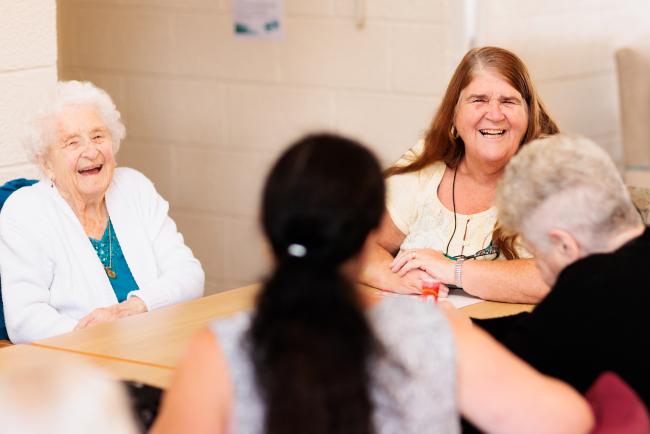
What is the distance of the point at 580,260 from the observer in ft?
6.50

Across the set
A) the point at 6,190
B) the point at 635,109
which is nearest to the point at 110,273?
the point at 6,190

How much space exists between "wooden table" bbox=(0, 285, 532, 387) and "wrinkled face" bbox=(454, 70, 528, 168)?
463 millimetres

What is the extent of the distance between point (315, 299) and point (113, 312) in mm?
1488

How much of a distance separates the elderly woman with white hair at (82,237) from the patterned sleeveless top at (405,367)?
1389 millimetres

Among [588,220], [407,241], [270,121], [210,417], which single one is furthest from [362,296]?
[270,121]

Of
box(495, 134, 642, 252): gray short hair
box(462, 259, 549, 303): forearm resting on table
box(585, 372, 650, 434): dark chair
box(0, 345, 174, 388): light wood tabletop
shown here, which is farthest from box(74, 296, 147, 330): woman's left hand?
box(585, 372, 650, 434): dark chair

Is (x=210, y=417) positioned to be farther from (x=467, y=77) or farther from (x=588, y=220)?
(x=467, y=77)

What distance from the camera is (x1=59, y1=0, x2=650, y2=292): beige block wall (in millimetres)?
4078

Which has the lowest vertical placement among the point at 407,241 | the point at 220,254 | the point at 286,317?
the point at 220,254

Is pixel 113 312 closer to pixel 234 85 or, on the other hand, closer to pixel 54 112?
pixel 54 112

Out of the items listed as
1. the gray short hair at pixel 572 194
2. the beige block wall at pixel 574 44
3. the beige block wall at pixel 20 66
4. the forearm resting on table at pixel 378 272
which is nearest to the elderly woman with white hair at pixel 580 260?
the gray short hair at pixel 572 194

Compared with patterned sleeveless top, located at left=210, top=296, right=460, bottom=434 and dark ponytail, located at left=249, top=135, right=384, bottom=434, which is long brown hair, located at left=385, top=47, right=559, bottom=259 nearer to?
patterned sleeveless top, located at left=210, top=296, right=460, bottom=434

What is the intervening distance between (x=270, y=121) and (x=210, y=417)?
2996 mm

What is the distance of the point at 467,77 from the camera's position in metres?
3.07
